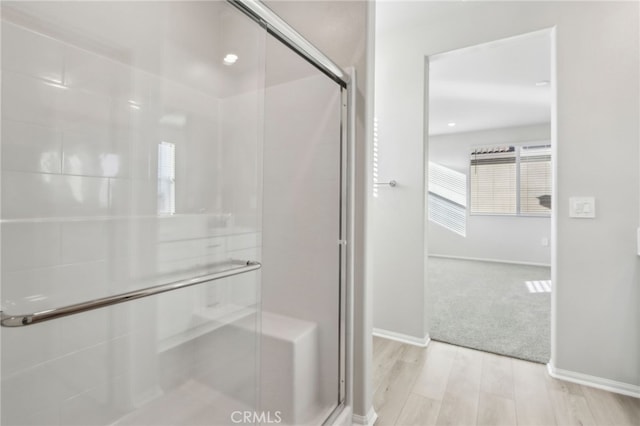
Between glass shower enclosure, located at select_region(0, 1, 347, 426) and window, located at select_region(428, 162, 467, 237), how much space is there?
514 centimetres

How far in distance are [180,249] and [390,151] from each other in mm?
1728

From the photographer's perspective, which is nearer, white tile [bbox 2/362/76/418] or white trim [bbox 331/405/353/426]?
white tile [bbox 2/362/76/418]

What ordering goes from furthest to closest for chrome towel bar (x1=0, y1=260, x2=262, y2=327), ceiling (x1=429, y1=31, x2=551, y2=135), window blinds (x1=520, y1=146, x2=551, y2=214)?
window blinds (x1=520, y1=146, x2=551, y2=214)
ceiling (x1=429, y1=31, x2=551, y2=135)
chrome towel bar (x1=0, y1=260, x2=262, y2=327)

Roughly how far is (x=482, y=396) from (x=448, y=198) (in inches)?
192

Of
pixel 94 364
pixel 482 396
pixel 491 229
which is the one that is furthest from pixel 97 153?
pixel 491 229

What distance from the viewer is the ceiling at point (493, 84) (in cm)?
278

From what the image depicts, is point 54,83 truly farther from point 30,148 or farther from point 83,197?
point 83,197

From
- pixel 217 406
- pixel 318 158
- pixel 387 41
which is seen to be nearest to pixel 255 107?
pixel 318 158

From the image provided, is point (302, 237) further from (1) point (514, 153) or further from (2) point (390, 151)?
(1) point (514, 153)

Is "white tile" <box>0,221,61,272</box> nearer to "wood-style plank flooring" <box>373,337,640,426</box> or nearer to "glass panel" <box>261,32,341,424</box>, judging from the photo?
"glass panel" <box>261,32,341,424</box>

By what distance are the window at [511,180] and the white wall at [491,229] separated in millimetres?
122

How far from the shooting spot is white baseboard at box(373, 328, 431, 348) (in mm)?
2299

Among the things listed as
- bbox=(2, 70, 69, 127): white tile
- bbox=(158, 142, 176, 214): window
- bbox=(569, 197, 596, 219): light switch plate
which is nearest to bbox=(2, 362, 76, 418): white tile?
bbox=(158, 142, 176, 214): window

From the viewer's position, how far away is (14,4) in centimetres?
104
